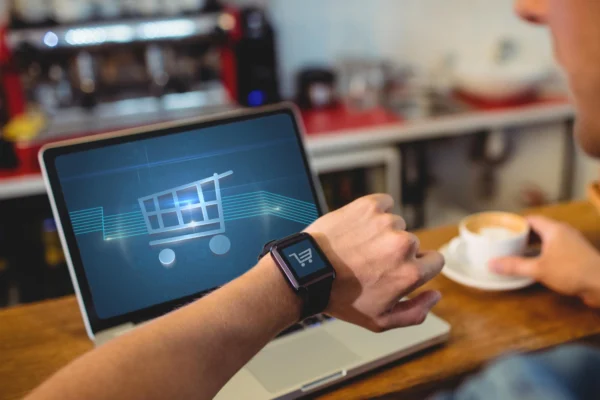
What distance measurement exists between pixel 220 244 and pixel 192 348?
0.23 m

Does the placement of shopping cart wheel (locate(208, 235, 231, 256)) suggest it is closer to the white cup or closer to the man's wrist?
the man's wrist

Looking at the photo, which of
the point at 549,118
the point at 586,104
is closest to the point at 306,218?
the point at 586,104

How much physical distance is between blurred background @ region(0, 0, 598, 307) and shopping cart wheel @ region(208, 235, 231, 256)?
1.00 metres

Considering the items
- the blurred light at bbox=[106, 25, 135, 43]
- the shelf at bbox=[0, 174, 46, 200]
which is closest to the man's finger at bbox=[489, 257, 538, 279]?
the shelf at bbox=[0, 174, 46, 200]

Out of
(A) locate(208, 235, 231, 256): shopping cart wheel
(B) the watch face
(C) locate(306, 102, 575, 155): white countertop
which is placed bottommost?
(C) locate(306, 102, 575, 155): white countertop

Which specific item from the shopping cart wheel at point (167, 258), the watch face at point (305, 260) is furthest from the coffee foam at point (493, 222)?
the shopping cart wheel at point (167, 258)

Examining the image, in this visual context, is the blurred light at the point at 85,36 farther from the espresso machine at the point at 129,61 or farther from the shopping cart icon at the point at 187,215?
the shopping cart icon at the point at 187,215

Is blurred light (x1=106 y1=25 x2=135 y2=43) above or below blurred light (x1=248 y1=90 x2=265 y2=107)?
above

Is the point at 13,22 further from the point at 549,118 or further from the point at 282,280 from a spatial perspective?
the point at 549,118

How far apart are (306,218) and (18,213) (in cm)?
136

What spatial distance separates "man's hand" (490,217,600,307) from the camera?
85cm

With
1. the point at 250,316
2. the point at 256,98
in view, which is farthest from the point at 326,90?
the point at 250,316

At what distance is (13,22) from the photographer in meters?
1.81

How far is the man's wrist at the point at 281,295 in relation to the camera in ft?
2.30
